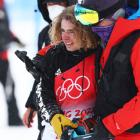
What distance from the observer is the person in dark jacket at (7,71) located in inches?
209

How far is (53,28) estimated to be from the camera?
2.62 metres

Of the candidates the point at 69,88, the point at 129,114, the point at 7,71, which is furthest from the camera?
the point at 7,71

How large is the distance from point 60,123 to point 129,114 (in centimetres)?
39

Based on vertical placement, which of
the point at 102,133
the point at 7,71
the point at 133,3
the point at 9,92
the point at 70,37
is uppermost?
the point at 7,71

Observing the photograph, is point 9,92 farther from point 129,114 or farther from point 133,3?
point 129,114

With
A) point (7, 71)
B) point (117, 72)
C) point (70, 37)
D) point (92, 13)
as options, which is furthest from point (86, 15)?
point (7, 71)

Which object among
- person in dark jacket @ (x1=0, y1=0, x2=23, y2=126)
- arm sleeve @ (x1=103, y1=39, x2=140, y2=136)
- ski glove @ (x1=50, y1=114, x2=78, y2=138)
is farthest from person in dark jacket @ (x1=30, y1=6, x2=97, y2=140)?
person in dark jacket @ (x1=0, y1=0, x2=23, y2=126)

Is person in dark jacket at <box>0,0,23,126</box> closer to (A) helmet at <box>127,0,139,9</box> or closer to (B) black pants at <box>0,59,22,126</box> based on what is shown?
(B) black pants at <box>0,59,22,126</box>

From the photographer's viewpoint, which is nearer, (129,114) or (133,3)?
(129,114)

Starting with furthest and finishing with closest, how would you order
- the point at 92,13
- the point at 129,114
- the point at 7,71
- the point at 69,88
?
the point at 7,71 → the point at 69,88 → the point at 92,13 → the point at 129,114

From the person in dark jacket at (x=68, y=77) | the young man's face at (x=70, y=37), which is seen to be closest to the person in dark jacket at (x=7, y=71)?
the person in dark jacket at (x=68, y=77)

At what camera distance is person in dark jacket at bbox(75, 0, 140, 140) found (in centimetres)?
218

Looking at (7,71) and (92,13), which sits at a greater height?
(7,71)

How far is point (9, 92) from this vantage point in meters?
5.44
